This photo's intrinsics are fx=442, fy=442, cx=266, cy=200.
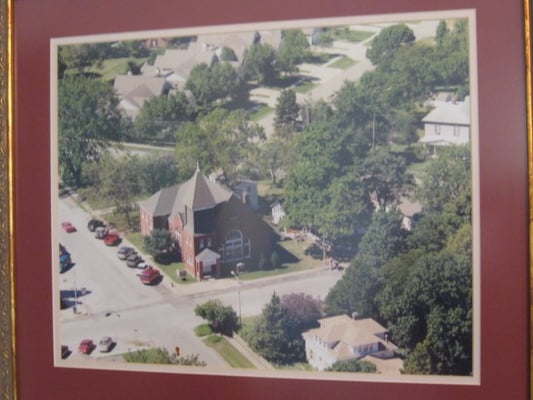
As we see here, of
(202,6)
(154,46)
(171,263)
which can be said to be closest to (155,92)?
(154,46)

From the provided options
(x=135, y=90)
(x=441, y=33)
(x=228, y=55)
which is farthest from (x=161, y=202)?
(x=441, y=33)

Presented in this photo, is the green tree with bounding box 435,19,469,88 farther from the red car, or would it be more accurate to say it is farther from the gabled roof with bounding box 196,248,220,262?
the red car

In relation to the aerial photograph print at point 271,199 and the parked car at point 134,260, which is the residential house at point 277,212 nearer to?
the aerial photograph print at point 271,199

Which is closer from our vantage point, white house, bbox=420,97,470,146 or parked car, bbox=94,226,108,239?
white house, bbox=420,97,470,146

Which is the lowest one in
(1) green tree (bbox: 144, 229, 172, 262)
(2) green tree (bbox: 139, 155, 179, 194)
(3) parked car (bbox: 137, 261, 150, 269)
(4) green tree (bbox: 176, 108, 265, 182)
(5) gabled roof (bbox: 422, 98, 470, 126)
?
(3) parked car (bbox: 137, 261, 150, 269)

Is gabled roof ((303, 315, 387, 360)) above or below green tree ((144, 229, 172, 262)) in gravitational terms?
below

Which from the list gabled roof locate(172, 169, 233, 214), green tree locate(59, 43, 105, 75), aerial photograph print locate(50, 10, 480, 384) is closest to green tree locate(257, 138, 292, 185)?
aerial photograph print locate(50, 10, 480, 384)

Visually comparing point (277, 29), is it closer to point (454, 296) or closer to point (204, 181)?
point (204, 181)
